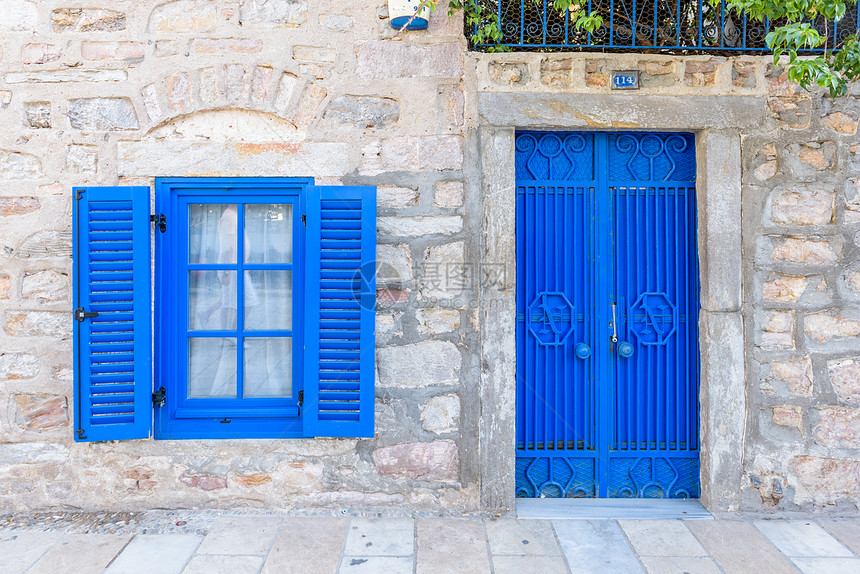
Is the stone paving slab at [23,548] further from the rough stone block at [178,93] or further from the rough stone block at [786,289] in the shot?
the rough stone block at [786,289]

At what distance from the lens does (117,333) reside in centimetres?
279

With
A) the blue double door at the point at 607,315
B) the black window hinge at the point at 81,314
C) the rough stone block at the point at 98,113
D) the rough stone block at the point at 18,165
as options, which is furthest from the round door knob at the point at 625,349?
the rough stone block at the point at 18,165

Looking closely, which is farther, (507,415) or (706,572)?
(507,415)

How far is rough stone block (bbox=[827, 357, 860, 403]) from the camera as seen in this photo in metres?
2.93

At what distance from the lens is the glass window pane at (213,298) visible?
301cm

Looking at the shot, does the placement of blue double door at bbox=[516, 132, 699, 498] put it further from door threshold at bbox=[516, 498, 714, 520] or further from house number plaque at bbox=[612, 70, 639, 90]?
house number plaque at bbox=[612, 70, 639, 90]

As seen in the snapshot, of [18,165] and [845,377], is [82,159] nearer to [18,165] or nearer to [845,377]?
[18,165]

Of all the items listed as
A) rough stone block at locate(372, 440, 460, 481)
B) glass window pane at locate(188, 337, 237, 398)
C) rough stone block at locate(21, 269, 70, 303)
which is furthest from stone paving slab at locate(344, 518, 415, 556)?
rough stone block at locate(21, 269, 70, 303)

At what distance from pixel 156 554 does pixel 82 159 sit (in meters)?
2.12

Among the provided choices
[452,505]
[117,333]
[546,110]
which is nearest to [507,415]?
[452,505]

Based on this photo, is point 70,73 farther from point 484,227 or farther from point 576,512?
point 576,512

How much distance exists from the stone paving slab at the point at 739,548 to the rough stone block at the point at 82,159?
3796 millimetres

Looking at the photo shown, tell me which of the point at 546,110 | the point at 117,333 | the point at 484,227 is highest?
the point at 546,110

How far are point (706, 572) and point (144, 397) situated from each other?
2919mm
